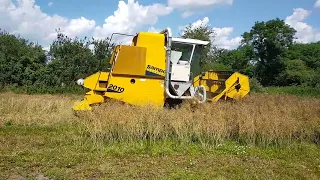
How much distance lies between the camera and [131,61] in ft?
36.7

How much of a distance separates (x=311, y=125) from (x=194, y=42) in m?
5.07

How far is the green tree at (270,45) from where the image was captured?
5791 centimetres

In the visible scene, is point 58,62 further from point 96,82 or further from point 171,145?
point 171,145

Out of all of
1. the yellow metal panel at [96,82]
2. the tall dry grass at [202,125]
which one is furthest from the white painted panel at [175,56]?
the tall dry grass at [202,125]

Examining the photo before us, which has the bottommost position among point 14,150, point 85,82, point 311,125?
point 14,150

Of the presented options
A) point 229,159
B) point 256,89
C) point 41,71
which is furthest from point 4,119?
point 256,89

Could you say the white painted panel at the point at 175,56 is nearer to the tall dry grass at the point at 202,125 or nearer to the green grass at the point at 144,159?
the tall dry grass at the point at 202,125

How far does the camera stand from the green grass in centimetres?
616

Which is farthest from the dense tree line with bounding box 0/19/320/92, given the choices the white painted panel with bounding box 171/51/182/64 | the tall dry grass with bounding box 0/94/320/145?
the tall dry grass with bounding box 0/94/320/145

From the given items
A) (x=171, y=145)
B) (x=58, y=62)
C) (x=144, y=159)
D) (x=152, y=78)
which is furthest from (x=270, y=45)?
(x=144, y=159)

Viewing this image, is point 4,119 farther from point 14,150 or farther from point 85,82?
point 14,150

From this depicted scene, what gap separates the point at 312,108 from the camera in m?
9.80

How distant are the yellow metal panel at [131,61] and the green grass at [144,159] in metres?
2.84

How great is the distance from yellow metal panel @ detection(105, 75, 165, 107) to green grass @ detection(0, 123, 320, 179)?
2.37 meters
